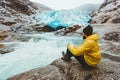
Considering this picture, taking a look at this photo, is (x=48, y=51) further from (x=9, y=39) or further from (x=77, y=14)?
(x=77, y=14)

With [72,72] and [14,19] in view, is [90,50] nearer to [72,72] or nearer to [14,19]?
[72,72]

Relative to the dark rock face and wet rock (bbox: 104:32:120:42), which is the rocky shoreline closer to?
the dark rock face

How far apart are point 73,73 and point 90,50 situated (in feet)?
2.92

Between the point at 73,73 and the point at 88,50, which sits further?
the point at 73,73

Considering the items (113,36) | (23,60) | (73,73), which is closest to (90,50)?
(73,73)

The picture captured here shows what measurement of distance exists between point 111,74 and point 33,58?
6.40m

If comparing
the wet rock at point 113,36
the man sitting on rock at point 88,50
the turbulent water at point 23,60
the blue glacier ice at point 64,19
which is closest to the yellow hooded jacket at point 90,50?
the man sitting on rock at point 88,50

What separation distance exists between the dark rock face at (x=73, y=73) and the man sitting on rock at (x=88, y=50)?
0.25 meters

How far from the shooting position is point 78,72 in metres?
6.98

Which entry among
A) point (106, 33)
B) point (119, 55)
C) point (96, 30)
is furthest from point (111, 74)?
point (96, 30)

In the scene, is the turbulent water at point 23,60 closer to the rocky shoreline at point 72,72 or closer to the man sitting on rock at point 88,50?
the rocky shoreline at point 72,72

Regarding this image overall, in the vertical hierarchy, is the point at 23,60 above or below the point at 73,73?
below

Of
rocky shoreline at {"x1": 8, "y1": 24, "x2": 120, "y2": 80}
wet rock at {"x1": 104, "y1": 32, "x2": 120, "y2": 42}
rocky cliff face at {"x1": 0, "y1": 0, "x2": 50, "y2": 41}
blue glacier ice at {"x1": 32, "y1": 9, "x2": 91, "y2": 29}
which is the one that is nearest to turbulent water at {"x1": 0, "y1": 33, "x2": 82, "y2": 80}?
rocky shoreline at {"x1": 8, "y1": 24, "x2": 120, "y2": 80}

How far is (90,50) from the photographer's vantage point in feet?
22.5
